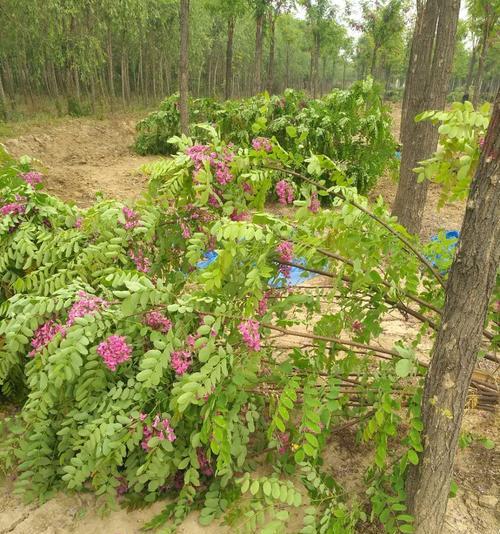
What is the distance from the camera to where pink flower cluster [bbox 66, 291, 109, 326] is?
5.72ft

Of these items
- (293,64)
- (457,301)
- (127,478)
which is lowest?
(127,478)

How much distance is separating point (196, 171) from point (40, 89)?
2417 centimetres

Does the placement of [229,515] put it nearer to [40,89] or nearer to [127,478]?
[127,478]

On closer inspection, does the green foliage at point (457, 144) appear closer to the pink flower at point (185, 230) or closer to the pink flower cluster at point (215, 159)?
the pink flower cluster at point (215, 159)

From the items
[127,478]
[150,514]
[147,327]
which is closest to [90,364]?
[147,327]

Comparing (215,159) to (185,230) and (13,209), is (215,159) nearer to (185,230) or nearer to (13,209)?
(185,230)

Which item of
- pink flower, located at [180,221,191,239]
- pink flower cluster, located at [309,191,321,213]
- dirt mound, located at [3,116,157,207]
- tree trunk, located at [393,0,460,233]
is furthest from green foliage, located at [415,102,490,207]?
dirt mound, located at [3,116,157,207]

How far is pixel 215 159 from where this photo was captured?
73.0 inches

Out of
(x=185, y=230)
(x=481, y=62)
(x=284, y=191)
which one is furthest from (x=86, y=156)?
(x=481, y=62)

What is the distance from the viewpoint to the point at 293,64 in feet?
152

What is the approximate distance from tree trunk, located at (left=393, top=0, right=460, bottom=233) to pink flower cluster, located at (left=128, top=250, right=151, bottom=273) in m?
3.50

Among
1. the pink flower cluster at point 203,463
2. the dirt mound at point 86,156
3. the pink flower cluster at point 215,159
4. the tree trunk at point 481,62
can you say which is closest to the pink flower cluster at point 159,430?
the pink flower cluster at point 203,463

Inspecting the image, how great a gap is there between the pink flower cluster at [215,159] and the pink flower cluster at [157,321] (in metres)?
0.62

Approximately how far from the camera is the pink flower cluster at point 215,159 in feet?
6.00
